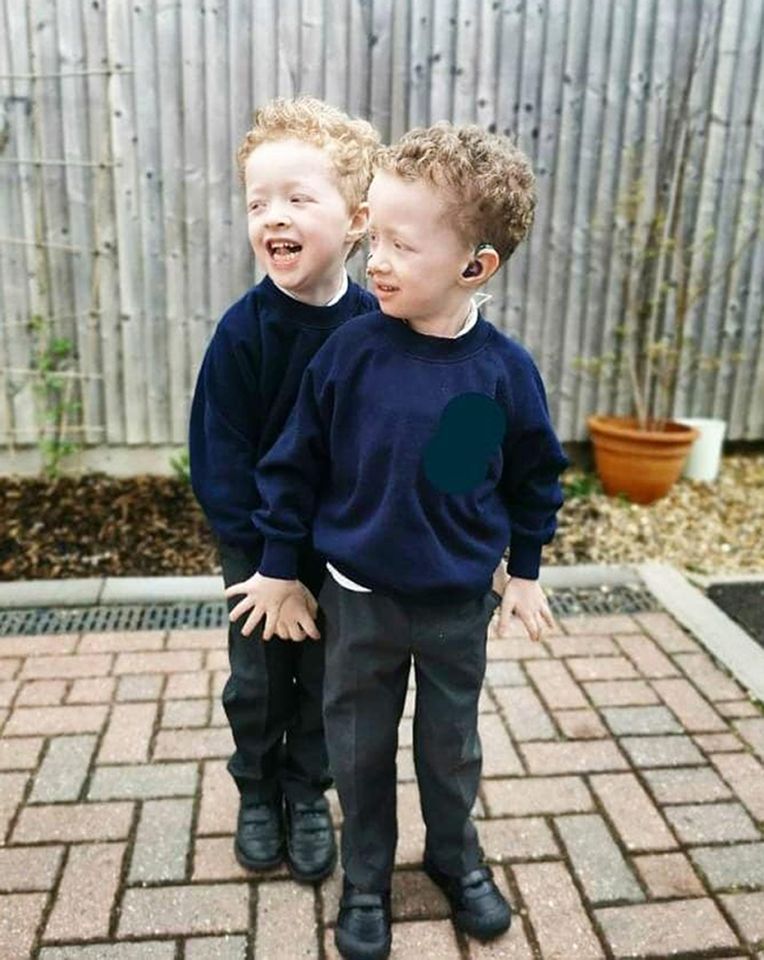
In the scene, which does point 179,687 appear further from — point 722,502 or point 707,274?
point 707,274

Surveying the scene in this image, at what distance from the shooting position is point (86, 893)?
2.02m

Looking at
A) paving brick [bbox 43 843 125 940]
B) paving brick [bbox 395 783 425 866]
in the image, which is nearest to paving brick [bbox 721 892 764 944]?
paving brick [bbox 395 783 425 866]

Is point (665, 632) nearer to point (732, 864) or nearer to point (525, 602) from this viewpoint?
point (732, 864)

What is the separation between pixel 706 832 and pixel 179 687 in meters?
1.60

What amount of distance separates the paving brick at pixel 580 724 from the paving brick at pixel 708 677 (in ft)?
1.37

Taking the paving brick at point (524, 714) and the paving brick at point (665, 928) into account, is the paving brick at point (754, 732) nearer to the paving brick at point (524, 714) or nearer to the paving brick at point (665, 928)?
the paving brick at point (524, 714)

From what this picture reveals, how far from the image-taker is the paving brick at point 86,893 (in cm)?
192

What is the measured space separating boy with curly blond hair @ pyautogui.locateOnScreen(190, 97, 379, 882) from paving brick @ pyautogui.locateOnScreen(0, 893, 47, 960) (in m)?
0.45

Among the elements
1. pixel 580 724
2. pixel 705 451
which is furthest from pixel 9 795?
pixel 705 451

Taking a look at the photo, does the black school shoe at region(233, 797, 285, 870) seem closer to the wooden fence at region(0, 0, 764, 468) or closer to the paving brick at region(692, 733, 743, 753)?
the paving brick at region(692, 733, 743, 753)

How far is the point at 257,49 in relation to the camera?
169 inches

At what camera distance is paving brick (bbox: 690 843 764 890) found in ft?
6.88

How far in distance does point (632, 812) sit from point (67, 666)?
1.82 meters

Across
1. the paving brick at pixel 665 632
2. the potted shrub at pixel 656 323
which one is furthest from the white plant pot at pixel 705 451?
the paving brick at pixel 665 632
